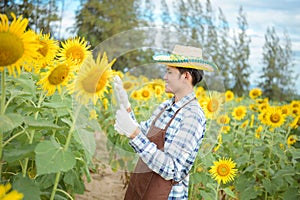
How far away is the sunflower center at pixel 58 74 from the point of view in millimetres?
1721

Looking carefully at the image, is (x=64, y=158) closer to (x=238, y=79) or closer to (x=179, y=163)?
(x=179, y=163)

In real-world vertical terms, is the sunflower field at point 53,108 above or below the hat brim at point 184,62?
below

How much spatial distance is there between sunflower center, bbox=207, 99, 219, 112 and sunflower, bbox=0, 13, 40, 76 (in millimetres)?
1158

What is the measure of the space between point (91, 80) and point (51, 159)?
0.26 metres

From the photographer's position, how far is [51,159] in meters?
1.56

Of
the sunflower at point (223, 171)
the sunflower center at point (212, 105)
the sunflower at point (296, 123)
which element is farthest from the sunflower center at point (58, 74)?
the sunflower at point (296, 123)

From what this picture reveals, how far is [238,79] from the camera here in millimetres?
12734

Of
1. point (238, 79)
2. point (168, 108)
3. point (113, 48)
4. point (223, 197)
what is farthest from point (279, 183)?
point (238, 79)

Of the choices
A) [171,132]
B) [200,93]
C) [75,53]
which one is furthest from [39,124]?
[200,93]

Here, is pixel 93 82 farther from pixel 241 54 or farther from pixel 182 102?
pixel 241 54

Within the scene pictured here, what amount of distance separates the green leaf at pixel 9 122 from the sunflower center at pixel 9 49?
0.59ft

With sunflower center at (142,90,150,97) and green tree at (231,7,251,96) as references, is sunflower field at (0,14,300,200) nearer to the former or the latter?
sunflower center at (142,90,150,97)

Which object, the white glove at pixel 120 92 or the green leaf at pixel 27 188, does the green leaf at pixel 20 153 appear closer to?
the green leaf at pixel 27 188

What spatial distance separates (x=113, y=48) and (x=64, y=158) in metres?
0.44
